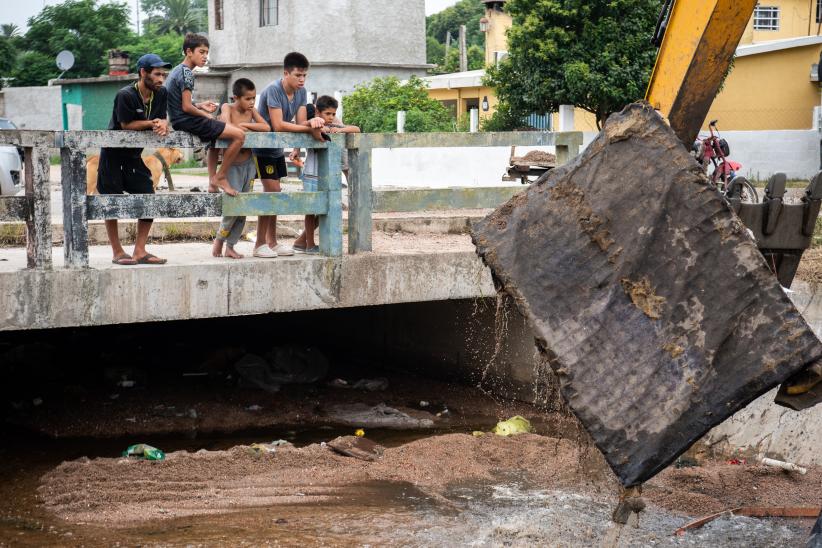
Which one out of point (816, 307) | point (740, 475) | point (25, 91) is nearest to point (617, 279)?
point (740, 475)

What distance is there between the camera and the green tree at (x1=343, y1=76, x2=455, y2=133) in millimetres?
23250

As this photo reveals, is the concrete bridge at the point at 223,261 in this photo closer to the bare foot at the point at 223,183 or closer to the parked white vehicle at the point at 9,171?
the bare foot at the point at 223,183

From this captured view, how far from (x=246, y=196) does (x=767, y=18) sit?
85.3 ft

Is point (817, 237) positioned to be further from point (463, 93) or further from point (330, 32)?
point (330, 32)

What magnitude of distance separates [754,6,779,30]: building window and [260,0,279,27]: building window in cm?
1418

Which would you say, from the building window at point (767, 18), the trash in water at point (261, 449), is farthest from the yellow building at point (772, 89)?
the trash in water at point (261, 449)

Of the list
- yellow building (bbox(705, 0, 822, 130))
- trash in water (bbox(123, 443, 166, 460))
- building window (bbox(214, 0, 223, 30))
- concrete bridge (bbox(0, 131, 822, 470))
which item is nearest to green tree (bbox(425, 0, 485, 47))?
building window (bbox(214, 0, 223, 30))

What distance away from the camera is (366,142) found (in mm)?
7496

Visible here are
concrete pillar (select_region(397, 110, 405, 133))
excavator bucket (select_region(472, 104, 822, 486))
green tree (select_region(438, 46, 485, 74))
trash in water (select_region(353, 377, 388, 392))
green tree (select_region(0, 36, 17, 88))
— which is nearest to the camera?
excavator bucket (select_region(472, 104, 822, 486))

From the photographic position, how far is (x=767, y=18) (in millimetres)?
29328

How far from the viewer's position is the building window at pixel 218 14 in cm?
3325

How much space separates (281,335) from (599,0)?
1151 centimetres

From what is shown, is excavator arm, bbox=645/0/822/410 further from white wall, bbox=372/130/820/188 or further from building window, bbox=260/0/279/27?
building window, bbox=260/0/279/27

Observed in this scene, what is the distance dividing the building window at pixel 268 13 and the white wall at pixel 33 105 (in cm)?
782
